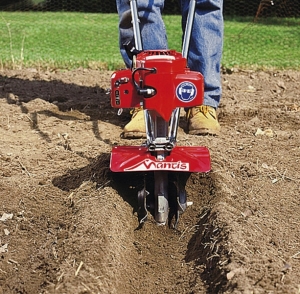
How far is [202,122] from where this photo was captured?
3.85 metres

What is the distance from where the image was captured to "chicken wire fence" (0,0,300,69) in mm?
7555

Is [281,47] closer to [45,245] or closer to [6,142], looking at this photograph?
[6,142]

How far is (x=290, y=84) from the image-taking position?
560 centimetres

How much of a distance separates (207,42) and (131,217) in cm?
158

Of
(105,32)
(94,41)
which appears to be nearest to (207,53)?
(94,41)

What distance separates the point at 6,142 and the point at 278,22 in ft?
33.9

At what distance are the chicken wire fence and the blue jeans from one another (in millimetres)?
2317

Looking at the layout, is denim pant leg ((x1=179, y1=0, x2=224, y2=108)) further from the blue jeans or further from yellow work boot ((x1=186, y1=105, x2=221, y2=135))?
yellow work boot ((x1=186, y1=105, x2=221, y2=135))

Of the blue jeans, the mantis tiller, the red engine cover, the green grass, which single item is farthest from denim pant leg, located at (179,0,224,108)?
the green grass

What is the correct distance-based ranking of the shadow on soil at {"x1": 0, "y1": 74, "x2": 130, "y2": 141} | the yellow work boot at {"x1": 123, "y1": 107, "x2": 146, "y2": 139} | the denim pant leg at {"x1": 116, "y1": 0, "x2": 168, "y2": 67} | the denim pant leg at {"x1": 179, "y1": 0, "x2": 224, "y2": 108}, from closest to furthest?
the yellow work boot at {"x1": 123, "y1": 107, "x2": 146, "y2": 139}, the denim pant leg at {"x1": 116, "y1": 0, "x2": 168, "y2": 67}, the denim pant leg at {"x1": 179, "y1": 0, "x2": 224, "y2": 108}, the shadow on soil at {"x1": 0, "y1": 74, "x2": 130, "y2": 141}

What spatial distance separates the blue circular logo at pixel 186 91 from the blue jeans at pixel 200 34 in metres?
1.44

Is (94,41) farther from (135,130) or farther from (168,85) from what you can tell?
(168,85)

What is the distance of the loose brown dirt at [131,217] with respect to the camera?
2.29 m

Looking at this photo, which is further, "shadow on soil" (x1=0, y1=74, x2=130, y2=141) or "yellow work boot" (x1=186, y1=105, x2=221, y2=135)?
"shadow on soil" (x1=0, y1=74, x2=130, y2=141)
